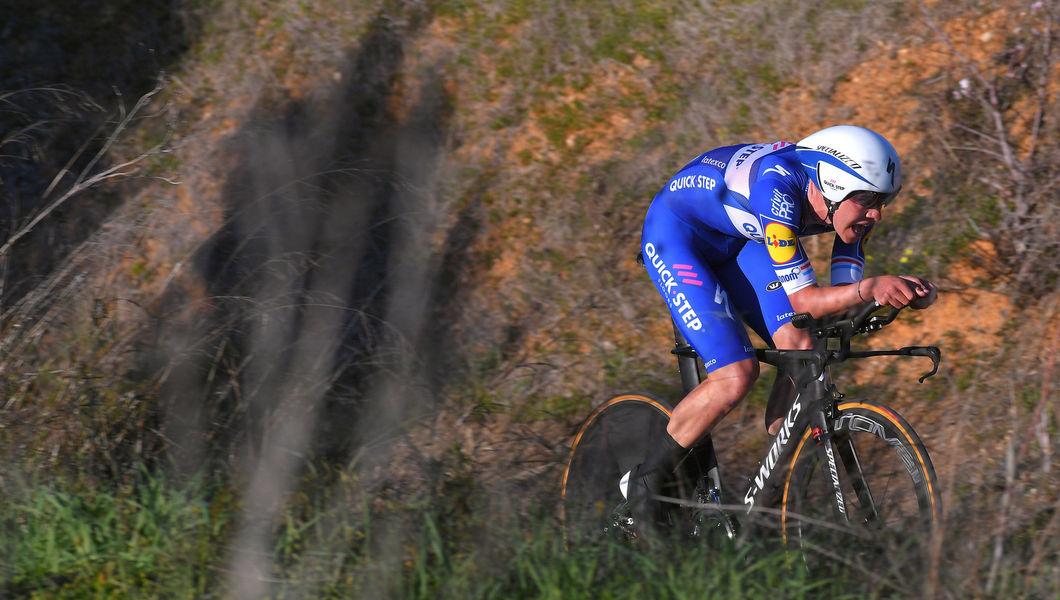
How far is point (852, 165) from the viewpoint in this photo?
10.6 ft

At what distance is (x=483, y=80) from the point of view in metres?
8.30

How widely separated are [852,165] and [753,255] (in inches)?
32.9

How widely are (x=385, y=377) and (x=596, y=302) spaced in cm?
163

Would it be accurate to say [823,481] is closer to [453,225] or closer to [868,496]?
[868,496]

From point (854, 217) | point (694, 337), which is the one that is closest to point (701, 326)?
point (694, 337)

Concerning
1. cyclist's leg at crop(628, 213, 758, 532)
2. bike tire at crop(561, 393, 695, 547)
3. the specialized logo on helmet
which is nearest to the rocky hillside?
bike tire at crop(561, 393, 695, 547)

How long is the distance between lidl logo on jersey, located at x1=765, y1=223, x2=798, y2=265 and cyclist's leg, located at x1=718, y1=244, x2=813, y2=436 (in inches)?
10.0

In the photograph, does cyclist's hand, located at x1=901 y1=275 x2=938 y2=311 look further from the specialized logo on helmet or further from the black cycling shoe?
the black cycling shoe

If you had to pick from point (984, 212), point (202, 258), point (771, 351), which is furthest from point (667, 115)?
point (771, 351)

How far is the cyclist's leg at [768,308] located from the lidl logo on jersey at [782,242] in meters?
0.25

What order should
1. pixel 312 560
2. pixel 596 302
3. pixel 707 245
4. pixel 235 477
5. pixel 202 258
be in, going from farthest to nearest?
1. pixel 202 258
2. pixel 596 302
3. pixel 235 477
4. pixel 707 245
5. pixel 312 560

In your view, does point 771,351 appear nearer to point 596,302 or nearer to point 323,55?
point 596,302

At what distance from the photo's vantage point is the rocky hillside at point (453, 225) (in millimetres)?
4582

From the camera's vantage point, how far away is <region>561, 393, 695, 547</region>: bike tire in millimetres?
4016
